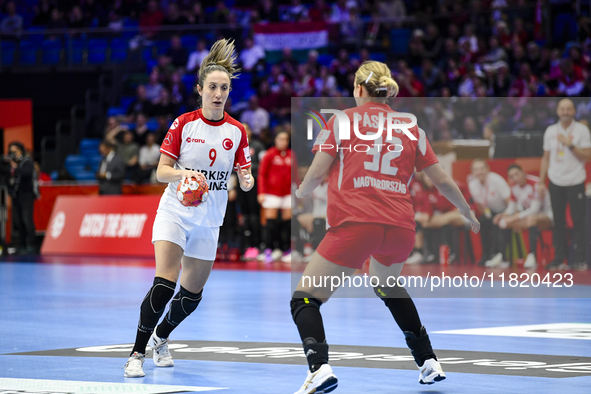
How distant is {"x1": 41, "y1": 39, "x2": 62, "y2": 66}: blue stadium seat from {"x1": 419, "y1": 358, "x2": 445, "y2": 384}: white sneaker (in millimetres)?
23271

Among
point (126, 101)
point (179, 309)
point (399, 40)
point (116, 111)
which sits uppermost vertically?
point (399, 40)

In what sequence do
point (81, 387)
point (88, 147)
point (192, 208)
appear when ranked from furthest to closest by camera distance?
point (88, 147) < point (192, 208) < point (81, 387)

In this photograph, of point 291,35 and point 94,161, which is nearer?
point 291,35

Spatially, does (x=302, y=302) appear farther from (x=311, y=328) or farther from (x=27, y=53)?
(x=27, y=53)

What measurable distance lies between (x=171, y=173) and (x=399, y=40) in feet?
56.2

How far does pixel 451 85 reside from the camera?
19.0 m

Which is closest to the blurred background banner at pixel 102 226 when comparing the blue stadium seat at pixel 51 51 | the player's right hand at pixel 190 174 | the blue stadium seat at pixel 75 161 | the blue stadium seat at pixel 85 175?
the blue stadium seat at pixel 85 175

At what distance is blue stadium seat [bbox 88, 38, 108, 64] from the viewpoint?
1045 inches

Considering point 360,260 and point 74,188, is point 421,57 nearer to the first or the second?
point 74,188

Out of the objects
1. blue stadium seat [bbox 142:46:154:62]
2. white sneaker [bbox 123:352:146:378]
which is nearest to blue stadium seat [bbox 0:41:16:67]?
blue stadium seat [bbox 142:46:154:62]

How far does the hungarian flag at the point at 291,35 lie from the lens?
23.7m

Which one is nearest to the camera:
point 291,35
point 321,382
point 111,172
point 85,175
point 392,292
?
point 321,382

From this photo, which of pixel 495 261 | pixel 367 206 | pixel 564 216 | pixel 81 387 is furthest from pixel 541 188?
pixel 81 387

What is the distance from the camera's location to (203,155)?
614cm
